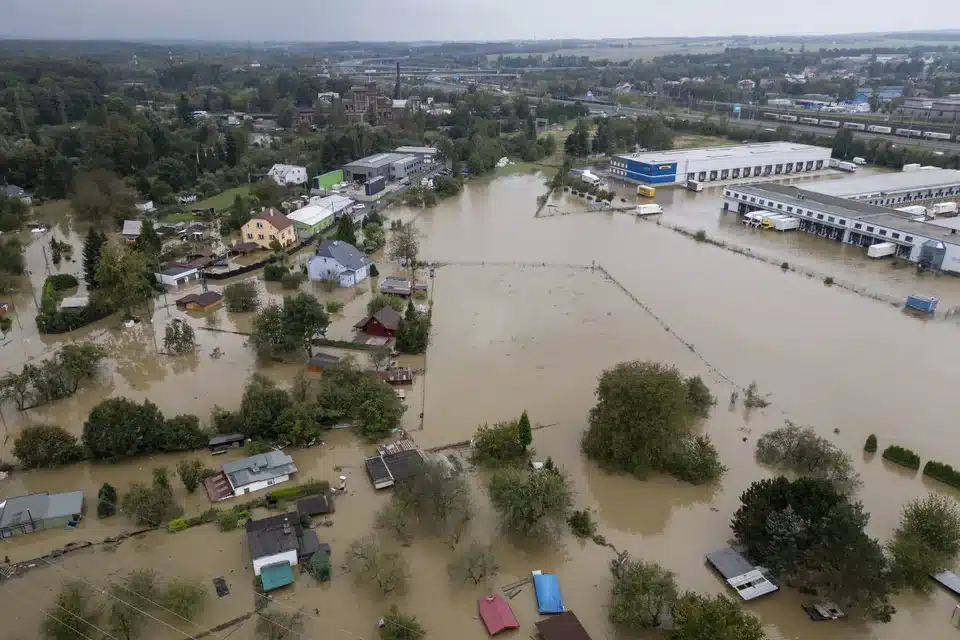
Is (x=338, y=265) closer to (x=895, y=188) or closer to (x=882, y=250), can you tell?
(x=882, y=250)

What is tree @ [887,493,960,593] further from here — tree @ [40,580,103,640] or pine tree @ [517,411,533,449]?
tree @ [40,580,103,640]

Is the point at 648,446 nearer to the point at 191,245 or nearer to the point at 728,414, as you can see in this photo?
the point at 728,414

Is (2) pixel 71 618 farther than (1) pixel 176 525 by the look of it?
No

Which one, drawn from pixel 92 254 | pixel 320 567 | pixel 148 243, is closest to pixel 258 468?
pixel 320 567

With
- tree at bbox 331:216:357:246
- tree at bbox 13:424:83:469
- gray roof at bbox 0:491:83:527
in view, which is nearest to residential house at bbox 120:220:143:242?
tree at bbox 331:216:357:246

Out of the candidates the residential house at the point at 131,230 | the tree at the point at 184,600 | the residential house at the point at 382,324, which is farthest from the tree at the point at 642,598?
the residential house at the point at 131,230

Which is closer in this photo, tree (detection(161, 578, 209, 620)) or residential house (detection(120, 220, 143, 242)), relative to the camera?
tree (detection(161, 578, 209, 620))

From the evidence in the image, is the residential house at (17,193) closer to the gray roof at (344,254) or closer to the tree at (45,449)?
the gray roof at (344,254)
